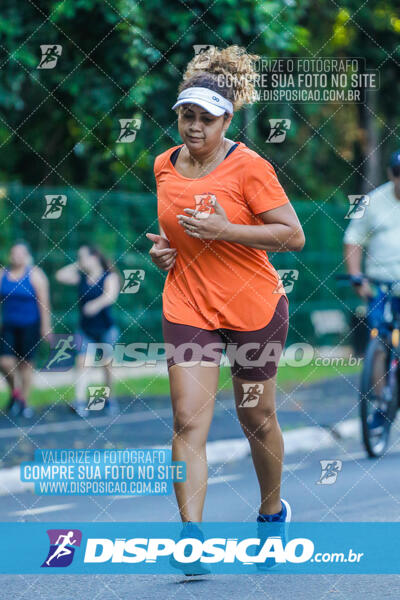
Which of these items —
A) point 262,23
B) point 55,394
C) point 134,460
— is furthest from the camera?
point 55,394

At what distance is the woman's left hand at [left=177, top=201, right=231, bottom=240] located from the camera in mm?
4492

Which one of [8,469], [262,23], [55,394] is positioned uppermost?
[262,23]

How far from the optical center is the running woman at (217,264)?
4.59 metres

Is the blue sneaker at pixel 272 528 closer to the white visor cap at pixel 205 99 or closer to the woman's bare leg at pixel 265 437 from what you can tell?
the woman's bare leg at pixel 265 437

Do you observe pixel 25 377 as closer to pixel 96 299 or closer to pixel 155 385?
pixel 96 299

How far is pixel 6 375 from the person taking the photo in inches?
443

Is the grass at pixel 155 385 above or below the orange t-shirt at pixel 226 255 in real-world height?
below

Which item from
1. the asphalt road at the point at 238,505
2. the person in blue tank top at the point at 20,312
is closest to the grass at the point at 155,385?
the person in blue tank top at the point at 20,312

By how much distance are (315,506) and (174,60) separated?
5867 millimetres

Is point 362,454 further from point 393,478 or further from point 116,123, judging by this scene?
point 116,123

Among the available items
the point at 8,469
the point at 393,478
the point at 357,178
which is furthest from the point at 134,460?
the point at 357,178

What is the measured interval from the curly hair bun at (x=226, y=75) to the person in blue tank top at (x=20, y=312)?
6812 millimetres

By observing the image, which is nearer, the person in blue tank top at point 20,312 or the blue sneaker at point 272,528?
the blue sneaker at point 272,528

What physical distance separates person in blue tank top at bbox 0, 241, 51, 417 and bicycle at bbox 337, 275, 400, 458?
4.36 meters
